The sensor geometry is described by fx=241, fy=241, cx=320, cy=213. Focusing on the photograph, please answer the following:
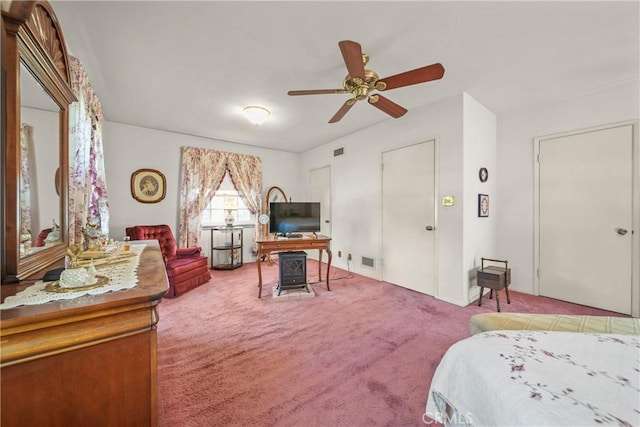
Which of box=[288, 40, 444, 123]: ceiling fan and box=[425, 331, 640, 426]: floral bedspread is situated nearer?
box=[425, 331, 640, 426]: floral bedspread

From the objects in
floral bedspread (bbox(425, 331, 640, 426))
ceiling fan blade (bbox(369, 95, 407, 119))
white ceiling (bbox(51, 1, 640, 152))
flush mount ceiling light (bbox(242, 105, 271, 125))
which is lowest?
floral bedspread (bbox(425, 331, 640, 426))

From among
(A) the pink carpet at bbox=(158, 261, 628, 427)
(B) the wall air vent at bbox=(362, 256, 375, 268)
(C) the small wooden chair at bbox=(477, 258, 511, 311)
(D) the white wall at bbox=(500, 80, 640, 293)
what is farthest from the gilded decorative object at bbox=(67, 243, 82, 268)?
(D) the white wall at bbox=(500, 80, 640, 293)

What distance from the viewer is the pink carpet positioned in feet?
4.65

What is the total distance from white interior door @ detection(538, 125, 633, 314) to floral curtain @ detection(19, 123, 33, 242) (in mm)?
4638

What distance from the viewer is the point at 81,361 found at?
0.78 m

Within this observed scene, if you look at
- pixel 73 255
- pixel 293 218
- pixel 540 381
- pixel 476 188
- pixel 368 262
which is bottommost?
pixel 368 262

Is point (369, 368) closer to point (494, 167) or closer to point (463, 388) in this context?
point (463, 388)

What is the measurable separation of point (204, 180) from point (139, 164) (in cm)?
102

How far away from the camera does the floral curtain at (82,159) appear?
70.2 inches

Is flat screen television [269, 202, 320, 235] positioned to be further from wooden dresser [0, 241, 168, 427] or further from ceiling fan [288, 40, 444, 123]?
wooden dresser [0, 241, 168, 427]

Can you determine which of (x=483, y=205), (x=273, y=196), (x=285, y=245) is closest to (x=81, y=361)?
(x=285, y=245)

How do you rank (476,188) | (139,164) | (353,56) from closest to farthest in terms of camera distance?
(353,56)
(476,188)
(139,164)

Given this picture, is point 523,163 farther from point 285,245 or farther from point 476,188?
point 285,245

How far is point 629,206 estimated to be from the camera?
256 cm
